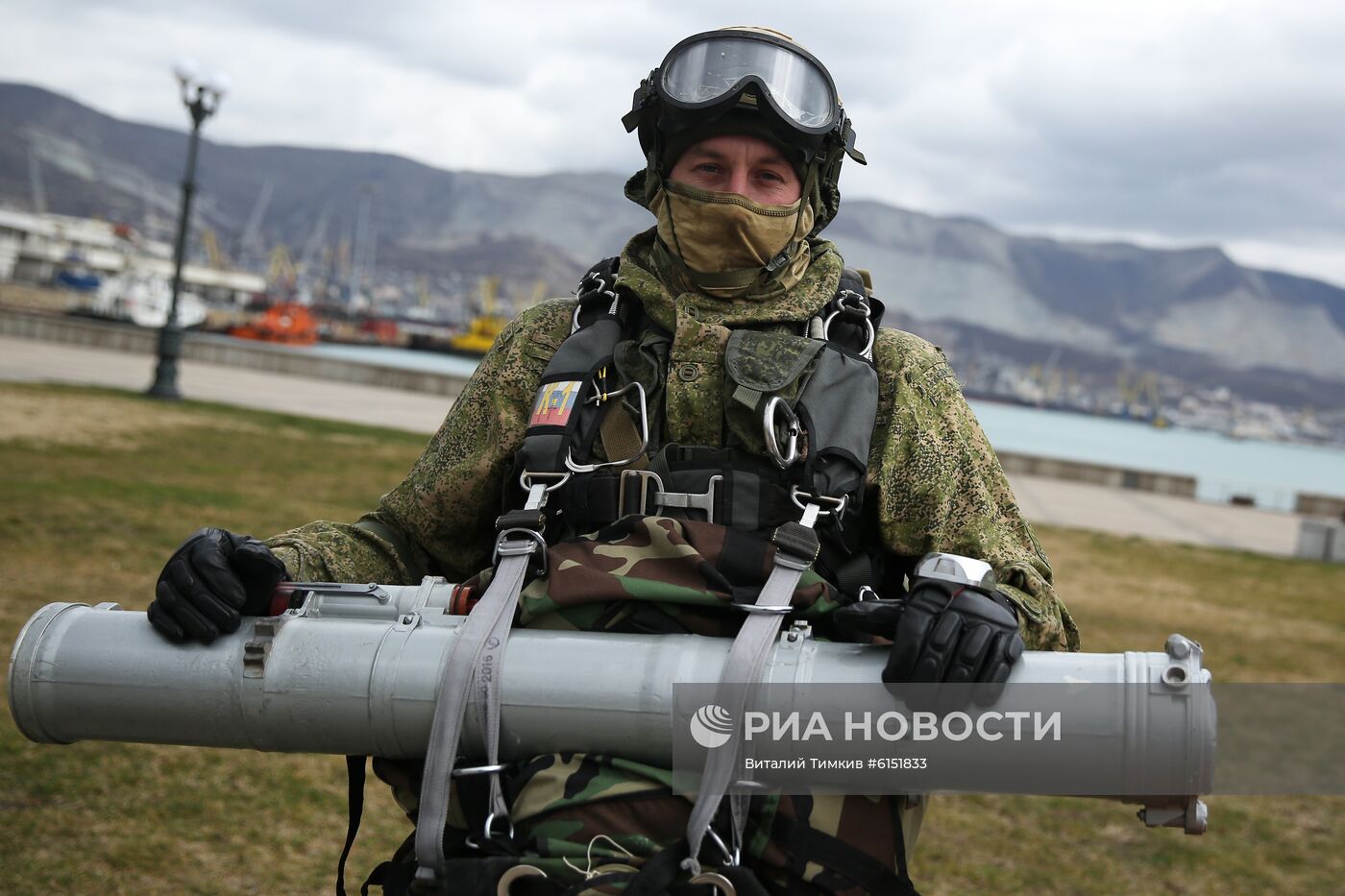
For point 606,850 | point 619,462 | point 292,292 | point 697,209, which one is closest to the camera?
point 606,850

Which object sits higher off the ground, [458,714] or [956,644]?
[956,644]

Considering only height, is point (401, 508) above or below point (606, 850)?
above

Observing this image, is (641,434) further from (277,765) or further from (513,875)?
(277,765)

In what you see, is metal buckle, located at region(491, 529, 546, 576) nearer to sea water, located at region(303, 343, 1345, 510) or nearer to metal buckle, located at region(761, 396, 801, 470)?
metal buckle, located at region(761, 396, 801, 470)

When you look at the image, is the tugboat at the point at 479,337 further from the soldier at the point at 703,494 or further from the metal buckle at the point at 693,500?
the metal buckle at the point at 693,500

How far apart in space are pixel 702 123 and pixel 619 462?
2.72 ft

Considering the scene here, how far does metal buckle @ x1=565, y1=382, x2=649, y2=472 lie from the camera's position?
2.69 meters

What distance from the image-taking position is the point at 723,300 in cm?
298

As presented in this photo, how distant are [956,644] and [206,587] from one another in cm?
142

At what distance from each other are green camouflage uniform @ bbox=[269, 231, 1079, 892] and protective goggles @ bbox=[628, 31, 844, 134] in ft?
1.16

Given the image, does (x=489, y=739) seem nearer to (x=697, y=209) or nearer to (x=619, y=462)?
(x=619, y=462)

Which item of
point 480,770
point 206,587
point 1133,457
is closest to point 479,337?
point 1133,457

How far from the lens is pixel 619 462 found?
8.91 feet

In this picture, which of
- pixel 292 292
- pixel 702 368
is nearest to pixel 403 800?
pixel 702 368
